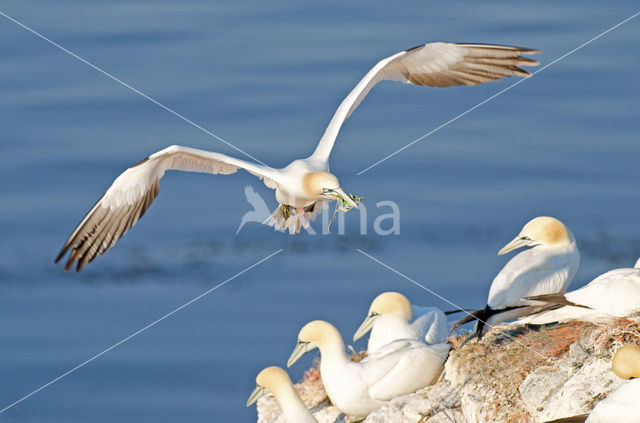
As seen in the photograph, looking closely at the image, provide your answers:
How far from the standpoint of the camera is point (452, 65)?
11984mm

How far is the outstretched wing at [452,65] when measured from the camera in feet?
38.2

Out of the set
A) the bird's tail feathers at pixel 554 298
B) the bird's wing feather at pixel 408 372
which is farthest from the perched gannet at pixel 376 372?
the bird's tail feathers at pixel 554 298

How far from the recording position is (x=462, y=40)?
16844 millimetres

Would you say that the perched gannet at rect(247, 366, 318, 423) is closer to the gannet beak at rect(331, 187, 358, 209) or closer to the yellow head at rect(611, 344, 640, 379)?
the gannet beak at rect(331, 187, 358, 209)

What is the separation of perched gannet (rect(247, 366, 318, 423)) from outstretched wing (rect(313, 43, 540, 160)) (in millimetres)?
3146

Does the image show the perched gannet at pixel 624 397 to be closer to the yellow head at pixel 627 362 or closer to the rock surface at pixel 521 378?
the yellow head at pixel 627 362

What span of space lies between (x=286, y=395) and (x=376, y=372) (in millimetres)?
663

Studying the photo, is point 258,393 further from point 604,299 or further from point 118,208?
point 604,299

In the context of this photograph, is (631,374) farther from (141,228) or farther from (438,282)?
(141,228)

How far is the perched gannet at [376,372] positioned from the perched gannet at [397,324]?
1.12 feet

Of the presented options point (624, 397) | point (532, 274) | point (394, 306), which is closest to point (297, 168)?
point (394, 306)

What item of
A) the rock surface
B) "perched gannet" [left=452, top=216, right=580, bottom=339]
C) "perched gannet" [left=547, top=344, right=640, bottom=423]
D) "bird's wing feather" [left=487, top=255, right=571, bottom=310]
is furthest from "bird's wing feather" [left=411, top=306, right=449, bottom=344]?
"perched gannet" [left=547, top=344, right=640, bottom=423]

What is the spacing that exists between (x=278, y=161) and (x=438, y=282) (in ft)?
8.96

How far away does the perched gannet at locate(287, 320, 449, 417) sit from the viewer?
29.5 ft
